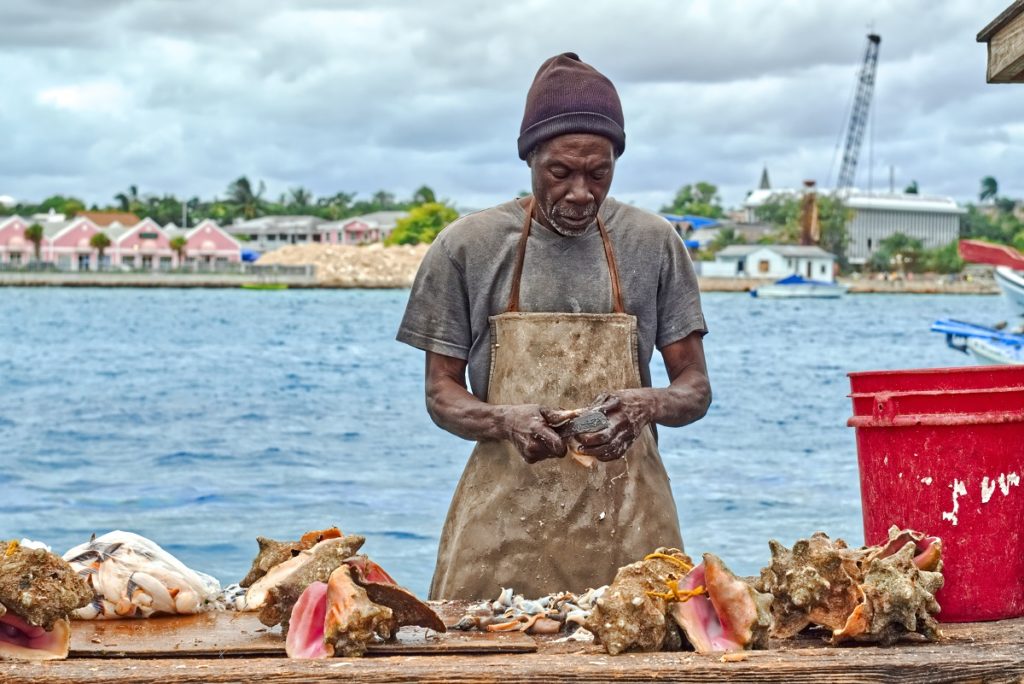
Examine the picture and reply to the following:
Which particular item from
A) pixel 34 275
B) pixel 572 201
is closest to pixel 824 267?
pixel 34 275

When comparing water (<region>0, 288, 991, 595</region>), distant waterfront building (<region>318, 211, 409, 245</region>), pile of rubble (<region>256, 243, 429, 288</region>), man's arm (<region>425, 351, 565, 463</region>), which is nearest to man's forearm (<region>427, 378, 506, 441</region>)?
man's arm (<region>425, 351, 565, 463</region>)

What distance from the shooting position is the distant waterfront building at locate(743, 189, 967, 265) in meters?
135

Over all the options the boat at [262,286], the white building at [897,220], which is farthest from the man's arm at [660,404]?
the white building at [897,220]

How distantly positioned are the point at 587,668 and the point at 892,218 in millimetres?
141577

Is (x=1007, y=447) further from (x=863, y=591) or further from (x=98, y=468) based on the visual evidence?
(x=98, y=468)

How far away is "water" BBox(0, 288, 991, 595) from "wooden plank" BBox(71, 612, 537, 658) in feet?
25.4

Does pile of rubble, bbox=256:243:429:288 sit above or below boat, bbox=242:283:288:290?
Result: above

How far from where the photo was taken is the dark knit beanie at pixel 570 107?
3688 mm

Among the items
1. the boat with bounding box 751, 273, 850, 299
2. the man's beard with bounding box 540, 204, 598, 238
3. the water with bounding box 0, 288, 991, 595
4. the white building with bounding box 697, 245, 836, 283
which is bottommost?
the water with bounding box 0, 288, 991, 595

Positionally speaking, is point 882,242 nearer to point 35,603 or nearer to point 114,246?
point 114,246

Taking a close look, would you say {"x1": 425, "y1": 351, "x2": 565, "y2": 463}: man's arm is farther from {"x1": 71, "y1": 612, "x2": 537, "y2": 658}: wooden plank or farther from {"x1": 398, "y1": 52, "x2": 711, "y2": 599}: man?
{"x1": 71, "y1": 612, "x2": 537, "y2": 658}: wooden plank

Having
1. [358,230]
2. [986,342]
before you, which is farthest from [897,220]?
[986,342]

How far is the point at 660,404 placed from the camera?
371 cm

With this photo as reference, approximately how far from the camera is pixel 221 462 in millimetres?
19094
